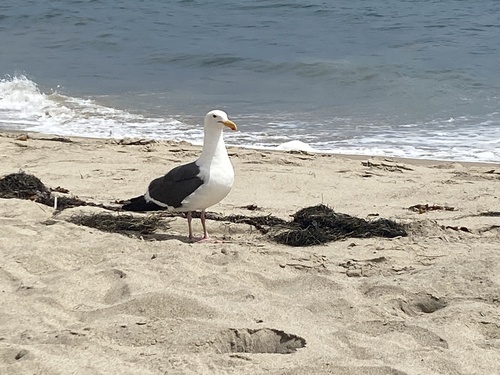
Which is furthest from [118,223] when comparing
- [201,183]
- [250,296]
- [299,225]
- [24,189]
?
[250,296]

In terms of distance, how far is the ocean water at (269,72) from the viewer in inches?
424

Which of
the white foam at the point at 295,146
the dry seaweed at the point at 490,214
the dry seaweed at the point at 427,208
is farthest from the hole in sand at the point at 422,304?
the white foam at the point at 295,146

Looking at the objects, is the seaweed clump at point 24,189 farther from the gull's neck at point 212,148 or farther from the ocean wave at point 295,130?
the ocean wave at point 295,130

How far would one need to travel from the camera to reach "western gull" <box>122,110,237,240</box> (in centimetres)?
512

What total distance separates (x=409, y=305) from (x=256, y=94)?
9.50m

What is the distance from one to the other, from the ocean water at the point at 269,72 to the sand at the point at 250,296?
417 centimetres

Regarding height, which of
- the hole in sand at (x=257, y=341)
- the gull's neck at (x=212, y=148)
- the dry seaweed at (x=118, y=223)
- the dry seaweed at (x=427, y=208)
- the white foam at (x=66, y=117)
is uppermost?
the gull's neck at (x=212, y=148)

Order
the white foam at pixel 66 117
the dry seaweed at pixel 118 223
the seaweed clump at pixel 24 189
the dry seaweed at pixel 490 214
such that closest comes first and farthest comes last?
the dry seaweed at pixel 118 223, the dry seaweed at pixel 490 214, the seaweed clump at pixel 24 189, the white foam at pixel 66 117

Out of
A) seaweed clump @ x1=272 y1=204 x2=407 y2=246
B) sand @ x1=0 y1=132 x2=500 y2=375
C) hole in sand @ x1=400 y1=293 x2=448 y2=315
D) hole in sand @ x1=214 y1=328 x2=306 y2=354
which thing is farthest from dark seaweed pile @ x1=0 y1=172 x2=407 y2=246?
hole in sand @ x1=214 y1=328 x2=306 y2=354

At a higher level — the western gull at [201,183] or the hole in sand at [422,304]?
the western gull at [201,183]

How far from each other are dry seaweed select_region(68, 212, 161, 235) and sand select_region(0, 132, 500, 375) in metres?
0.13

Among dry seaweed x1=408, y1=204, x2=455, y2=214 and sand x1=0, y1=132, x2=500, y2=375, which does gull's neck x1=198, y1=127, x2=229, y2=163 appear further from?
dry seaweed x1=408, y1=204, x2=455, y2=214

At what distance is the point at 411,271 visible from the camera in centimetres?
455

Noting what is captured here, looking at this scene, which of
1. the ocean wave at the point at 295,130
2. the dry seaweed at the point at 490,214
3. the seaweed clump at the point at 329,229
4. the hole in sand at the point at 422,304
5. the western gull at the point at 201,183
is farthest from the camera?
the ocean wave at the point at 295,130
